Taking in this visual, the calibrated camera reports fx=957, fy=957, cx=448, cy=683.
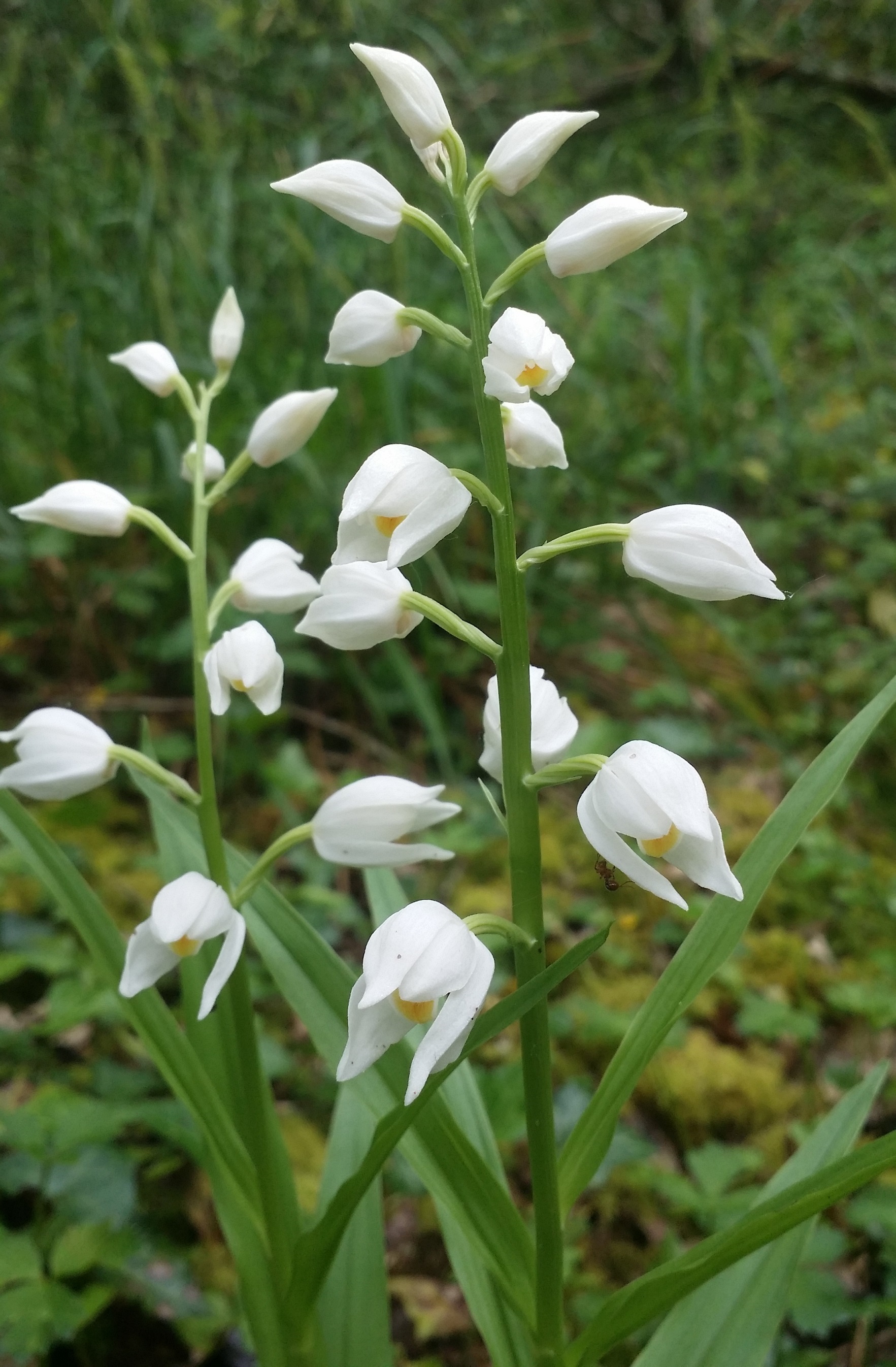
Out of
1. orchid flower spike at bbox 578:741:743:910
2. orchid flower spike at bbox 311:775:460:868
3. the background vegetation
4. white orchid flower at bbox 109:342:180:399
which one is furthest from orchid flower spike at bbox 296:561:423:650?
the background vegetation

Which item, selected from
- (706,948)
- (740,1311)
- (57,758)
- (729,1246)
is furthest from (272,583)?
(740,1311)

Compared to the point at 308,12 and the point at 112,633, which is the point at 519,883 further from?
the point at 308,12

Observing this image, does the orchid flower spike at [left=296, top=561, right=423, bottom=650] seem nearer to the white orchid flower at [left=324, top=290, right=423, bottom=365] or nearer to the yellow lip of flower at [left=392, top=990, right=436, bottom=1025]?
the white orchid flower at [left=324, top=290, right=423, bottom=365]

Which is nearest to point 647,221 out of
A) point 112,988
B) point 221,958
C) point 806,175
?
point 221,958

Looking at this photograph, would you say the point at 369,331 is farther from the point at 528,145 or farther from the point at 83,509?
the point at 83,509

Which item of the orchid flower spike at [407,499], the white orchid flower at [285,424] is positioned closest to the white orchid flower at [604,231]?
the orchid flower spike at [407,499]
